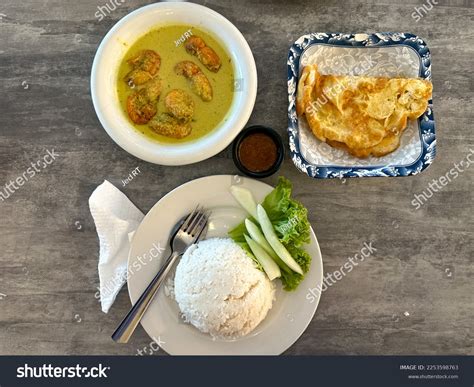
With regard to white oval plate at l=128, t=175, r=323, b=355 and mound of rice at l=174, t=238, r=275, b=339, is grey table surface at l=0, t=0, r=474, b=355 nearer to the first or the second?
white oval plate at l=128, t=175, r=323, b=355

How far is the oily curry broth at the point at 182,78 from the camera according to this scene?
225 cm

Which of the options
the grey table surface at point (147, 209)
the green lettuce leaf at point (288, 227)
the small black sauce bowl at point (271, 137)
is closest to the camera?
the green lettuce leaf at point (288, 227)

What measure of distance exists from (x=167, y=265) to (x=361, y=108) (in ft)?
3.51

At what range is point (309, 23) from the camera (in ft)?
8.09

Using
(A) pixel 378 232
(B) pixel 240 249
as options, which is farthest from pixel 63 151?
(A) pixel 378 232

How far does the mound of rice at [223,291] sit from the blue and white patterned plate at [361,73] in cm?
48

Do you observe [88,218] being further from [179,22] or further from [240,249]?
[179,22]

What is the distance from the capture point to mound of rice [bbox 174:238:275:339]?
84.2 inches

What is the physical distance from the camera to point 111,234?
7.60ft

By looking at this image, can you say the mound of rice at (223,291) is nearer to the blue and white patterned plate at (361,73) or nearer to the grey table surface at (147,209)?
the grey table surface at (147,209)

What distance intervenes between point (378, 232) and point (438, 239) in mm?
280

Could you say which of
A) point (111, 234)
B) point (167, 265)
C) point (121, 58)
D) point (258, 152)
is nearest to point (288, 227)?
point (258, 152)

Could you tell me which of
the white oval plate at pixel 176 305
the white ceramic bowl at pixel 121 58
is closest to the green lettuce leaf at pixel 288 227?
the white oval plate at pixel 176 305

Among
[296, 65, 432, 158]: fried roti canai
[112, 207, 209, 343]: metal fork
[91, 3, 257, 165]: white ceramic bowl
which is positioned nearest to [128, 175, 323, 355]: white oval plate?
[112, 207, 209, 343]: metal fork
